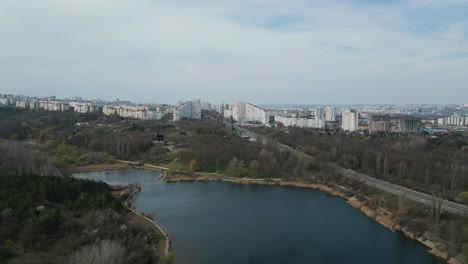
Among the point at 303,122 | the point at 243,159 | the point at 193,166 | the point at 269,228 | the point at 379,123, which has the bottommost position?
the point at 269,228

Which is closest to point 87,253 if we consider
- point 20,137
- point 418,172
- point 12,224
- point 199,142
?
point 12,224

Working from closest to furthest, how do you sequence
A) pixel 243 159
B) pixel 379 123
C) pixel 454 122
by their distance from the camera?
1. pixel 243 159
2. pixel 379 123
3. pixel 454 122

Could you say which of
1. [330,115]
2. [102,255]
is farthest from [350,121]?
[102,255]

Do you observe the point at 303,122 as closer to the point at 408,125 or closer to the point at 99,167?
the point at 408,125

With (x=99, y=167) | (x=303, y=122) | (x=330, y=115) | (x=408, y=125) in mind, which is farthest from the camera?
(x=330, y=115)

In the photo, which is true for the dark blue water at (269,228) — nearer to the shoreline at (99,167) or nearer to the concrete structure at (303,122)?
the shoreline at (99,167)

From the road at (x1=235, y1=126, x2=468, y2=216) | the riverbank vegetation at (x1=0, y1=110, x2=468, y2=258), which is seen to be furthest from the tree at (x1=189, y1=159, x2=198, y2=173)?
the road at (x1=235, y1=126, x2=468, y2=216)

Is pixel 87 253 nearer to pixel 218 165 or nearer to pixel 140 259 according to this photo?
pixel 140 259
